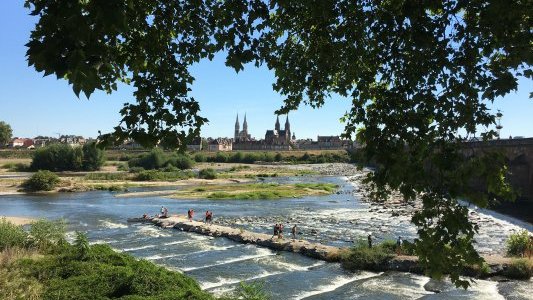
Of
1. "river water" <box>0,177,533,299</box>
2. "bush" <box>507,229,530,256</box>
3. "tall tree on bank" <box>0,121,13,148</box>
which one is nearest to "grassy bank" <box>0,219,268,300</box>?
"river water" <box>0,177,533,299</box>

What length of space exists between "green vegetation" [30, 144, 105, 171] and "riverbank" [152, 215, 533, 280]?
75858mm

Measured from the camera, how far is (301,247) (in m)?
29.1

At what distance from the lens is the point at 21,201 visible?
58812 millimetres

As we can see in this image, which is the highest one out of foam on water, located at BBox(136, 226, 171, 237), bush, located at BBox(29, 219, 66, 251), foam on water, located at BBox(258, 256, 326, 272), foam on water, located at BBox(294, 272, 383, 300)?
bush, located at BBox(29, 219, 66, 251)

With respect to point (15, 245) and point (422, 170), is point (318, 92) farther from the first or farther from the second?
point (15, 245)

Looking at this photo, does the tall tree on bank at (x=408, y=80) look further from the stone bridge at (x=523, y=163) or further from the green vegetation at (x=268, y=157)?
the green vegetation at (x=268, y=157)

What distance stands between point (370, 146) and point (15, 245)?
22355 millimetres

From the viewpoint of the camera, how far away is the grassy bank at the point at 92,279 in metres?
13.2

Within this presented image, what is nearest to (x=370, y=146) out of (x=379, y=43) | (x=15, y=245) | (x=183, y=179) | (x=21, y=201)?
(x=379, y=43)

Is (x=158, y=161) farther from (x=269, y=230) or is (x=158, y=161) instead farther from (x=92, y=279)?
(x=92, y=279)

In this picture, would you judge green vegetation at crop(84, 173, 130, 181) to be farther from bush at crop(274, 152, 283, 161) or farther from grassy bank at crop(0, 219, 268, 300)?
bush at crop(274, 152, 283, 161)

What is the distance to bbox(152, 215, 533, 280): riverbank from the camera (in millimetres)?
22906

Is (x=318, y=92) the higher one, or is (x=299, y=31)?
(x=299, y=31)

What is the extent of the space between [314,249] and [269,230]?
958 centimetres
